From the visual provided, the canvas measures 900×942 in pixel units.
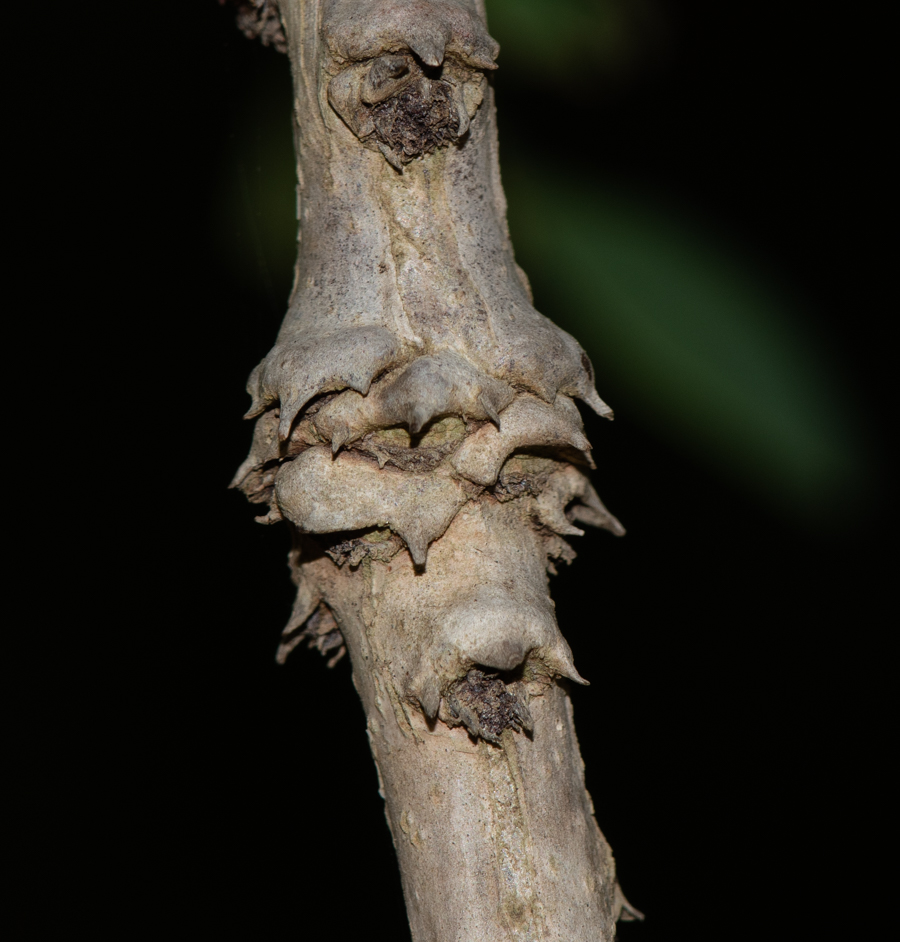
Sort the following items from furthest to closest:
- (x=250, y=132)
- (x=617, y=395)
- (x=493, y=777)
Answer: (x=250, y=132) → (x=617, y=395) → (x=493, y=777)

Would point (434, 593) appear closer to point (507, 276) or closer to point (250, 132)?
point (507, 276)

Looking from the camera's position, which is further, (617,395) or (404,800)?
(617,395)

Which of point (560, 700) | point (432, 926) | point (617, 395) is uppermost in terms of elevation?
point (617, 395)

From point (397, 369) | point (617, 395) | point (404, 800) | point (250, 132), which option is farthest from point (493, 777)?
point (250, 132)

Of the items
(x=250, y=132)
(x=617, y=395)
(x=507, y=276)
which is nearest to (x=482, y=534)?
(x=507, y=276)

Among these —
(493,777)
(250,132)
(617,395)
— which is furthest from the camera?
(250,132)

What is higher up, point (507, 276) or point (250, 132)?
point (250, 132)

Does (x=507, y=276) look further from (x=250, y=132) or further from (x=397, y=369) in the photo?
(x=250, y=132)
